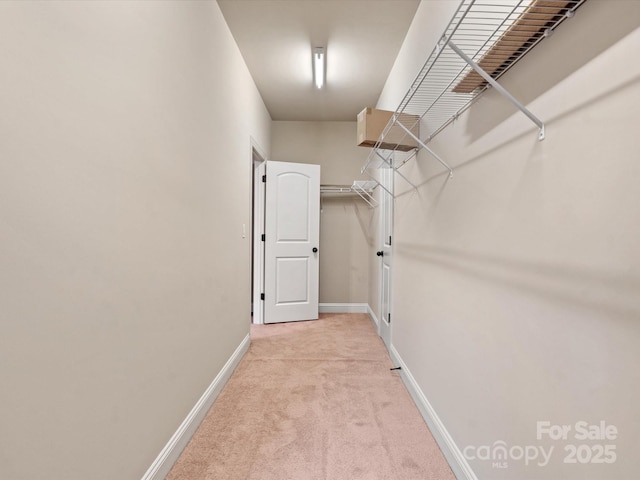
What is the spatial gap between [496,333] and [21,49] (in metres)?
1.66

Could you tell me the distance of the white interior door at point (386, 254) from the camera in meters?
3.21

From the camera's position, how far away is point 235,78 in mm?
2775

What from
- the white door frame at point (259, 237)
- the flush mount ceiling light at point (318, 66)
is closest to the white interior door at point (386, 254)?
the flush mount ceiling light at point (318, 66)

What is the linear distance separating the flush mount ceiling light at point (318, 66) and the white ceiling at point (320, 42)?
42 millimetres

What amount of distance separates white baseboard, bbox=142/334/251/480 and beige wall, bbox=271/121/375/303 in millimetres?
2301

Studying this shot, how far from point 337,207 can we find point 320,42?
2.29 m

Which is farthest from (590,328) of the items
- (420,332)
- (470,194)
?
(420,332)

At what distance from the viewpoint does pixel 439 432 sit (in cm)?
175

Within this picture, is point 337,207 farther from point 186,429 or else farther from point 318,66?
point 186,429

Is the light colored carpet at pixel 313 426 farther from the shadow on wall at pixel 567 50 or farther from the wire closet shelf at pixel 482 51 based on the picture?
the shadow on wall at pixel 567 50

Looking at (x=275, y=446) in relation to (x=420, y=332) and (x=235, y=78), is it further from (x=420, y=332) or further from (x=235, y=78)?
(x=235, y=78)

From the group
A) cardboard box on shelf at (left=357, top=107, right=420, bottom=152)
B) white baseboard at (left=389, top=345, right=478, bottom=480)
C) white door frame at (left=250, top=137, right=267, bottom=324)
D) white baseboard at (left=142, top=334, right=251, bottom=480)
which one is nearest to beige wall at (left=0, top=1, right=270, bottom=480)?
white baseboard at (left=142, top=334, right=251, bottom=480)

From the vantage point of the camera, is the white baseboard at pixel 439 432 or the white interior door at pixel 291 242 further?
the white interior door at pixel 291 242

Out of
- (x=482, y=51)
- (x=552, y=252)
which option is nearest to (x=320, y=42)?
(x=482, y=51)
